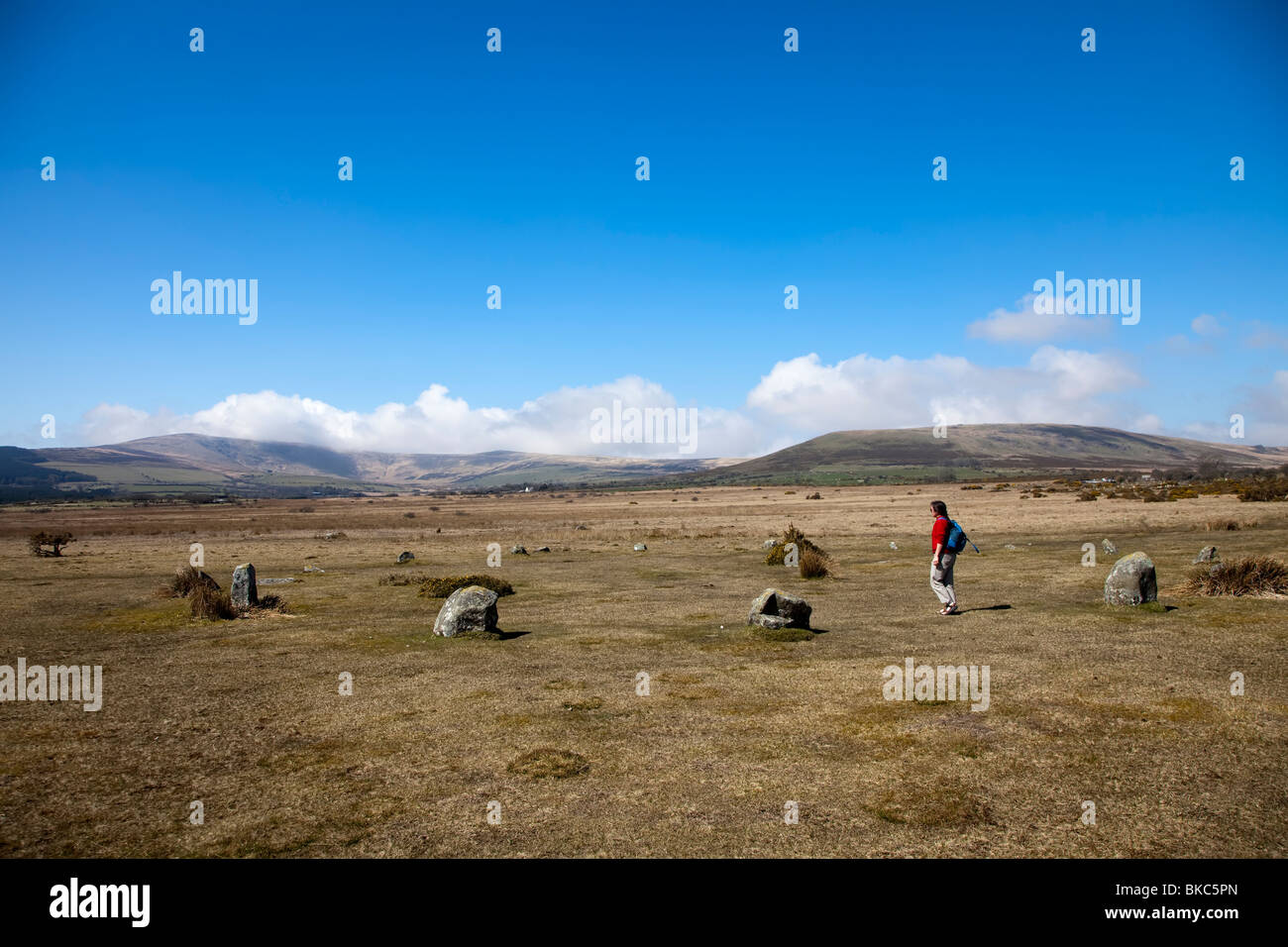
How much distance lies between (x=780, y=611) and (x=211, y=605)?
1524 cm

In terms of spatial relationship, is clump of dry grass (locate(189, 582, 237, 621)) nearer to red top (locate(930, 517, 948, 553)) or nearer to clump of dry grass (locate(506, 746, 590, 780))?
clump of dry grass (locate(506, 746, 590, 780))

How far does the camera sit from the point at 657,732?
941cm

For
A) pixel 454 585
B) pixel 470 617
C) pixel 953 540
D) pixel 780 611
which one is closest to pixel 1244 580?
pixel 953 540

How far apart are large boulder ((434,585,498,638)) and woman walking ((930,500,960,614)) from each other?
10868mm

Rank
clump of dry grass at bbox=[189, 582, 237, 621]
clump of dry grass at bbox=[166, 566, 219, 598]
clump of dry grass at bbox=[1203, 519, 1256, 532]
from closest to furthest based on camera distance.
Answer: clump of dry grass at bbox=[189, 582, 237, 621] < clump of dry grass at bbox=[166, 566, 219, 598] < clump of dry grass at bbox=[1203, 519, 1256, 532]

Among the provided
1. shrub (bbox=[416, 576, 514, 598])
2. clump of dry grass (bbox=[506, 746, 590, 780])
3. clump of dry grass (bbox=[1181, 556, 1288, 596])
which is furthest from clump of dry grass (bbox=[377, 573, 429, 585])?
clump of dry grass (bbox=[1181, 556, 1288, 596])

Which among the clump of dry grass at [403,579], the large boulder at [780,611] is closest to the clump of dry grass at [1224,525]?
the large boulder at [780,611]

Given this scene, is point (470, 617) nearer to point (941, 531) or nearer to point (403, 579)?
point (403, 579)

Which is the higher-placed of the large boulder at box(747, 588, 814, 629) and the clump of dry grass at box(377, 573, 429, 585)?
the large boulder at box(747, 588, 814, 629)

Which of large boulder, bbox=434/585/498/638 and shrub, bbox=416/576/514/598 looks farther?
shrub, bbox=416/576/514/598

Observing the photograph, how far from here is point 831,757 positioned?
8.41m

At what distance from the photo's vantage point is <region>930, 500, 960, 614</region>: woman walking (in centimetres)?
1623

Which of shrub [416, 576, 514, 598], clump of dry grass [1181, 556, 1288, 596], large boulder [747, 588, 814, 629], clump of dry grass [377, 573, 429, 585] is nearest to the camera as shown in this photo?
large boulder [747, 588, 814, 629]
